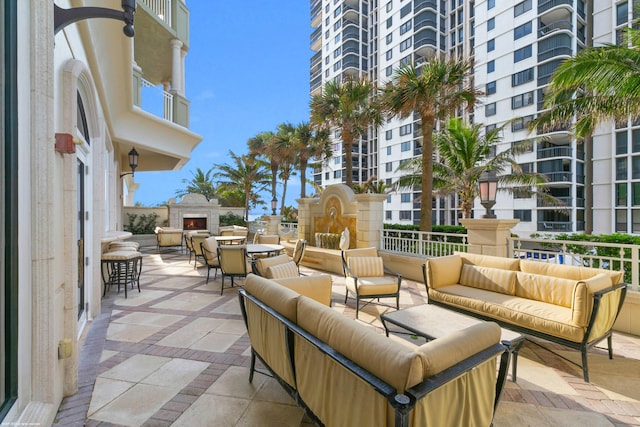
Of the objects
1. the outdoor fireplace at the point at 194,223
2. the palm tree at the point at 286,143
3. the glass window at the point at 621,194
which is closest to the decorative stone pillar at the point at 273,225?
the outdoor fireplace at the point at 194,223

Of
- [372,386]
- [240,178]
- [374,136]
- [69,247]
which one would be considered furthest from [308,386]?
[374,136]

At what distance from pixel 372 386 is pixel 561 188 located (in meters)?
30.2

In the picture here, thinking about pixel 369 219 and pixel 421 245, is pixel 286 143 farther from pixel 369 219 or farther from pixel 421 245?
pixel 421 245

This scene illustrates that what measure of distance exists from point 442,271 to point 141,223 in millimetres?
15260

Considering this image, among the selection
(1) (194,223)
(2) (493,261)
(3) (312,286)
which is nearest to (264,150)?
(1) (194,223)

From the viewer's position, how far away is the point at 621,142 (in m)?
23.1

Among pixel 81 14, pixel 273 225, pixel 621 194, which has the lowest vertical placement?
pixel 273 225

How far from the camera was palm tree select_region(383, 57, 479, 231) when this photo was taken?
9.23m

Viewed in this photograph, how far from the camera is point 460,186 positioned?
13102 mm

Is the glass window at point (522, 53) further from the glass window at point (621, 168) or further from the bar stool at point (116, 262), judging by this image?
the bar stool at point (116, 262)

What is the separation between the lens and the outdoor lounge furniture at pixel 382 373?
153 cm

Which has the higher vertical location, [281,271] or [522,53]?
[522,53]

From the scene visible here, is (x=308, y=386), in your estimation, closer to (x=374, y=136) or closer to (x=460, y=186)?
(x=460, y=186)

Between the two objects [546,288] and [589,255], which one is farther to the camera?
[589,255]
